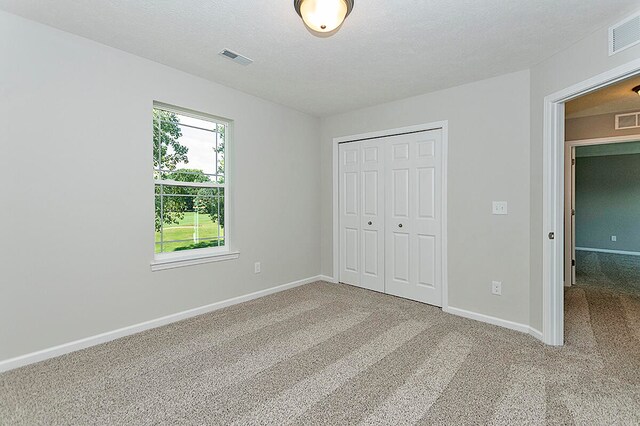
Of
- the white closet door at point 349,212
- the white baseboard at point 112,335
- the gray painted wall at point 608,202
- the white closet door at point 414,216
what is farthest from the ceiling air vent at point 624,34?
the gray painted wall at point 608,202

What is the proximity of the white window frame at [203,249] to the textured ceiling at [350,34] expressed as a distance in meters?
0.42

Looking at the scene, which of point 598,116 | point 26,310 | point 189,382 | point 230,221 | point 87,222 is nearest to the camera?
point 189,382

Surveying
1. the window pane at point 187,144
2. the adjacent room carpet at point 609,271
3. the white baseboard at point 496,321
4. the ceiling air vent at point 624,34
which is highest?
the ceiling air vent at point 624,34

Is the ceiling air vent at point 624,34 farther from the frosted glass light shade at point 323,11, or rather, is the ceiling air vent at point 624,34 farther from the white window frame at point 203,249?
the white window frame at point 203,249

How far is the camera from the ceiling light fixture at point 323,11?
1771mm

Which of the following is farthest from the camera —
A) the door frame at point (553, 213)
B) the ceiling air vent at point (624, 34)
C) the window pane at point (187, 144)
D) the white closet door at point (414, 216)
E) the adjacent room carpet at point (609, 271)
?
the adjacent room carpet at point (609, 271)

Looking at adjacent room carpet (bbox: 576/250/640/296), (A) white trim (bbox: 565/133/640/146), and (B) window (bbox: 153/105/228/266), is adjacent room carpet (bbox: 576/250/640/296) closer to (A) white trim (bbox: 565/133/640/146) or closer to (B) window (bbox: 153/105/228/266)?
(A) white trim (bbox: 565/133/640/146)

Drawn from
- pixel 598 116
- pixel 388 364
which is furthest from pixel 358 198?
pixel 598 116

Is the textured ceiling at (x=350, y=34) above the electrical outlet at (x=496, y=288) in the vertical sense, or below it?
above

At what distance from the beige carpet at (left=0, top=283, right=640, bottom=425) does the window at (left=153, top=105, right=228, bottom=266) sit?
850mm

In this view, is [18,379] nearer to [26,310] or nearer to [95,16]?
[26,310]

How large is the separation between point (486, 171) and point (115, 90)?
11.8 feet

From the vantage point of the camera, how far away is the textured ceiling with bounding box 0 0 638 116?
2.01 metres

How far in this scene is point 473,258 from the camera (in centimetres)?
325
